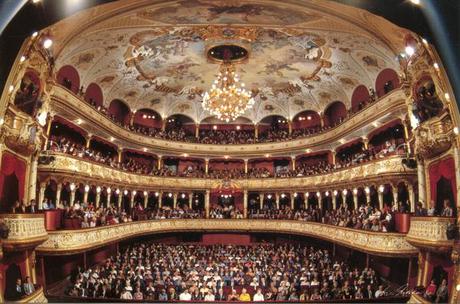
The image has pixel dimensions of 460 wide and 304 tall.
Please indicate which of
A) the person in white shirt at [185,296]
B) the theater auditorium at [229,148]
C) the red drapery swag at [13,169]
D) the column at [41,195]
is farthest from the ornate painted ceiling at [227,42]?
the person in white shirt at [185,296]

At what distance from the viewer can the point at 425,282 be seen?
11703 millimetres

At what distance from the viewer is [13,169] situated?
39.1ft

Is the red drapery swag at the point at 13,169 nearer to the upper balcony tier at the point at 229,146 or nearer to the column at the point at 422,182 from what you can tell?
the upper balcony tier at the point at 229,146

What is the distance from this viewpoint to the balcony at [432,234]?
32.7ft

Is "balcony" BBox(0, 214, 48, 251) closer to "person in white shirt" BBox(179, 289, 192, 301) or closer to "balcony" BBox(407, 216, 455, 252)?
"person in white shirt" BBox(179, 289, 192, 301)

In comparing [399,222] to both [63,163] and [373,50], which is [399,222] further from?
[63,163]

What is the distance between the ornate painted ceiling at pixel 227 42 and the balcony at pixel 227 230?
6.86m

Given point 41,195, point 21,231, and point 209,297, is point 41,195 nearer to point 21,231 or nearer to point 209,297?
point 21,231

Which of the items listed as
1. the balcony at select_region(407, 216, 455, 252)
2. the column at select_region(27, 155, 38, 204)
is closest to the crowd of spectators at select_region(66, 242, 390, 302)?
the balcony at select_region(407, 216, 455, 252)

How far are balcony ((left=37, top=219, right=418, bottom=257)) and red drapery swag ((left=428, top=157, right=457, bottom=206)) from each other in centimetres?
206

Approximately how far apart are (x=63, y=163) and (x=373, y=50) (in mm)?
14214

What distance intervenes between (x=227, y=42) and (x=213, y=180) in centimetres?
1274

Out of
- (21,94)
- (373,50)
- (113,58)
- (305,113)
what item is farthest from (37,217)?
(305,113)

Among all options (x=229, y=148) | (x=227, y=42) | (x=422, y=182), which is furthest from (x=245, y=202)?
(x=422, y=182)
